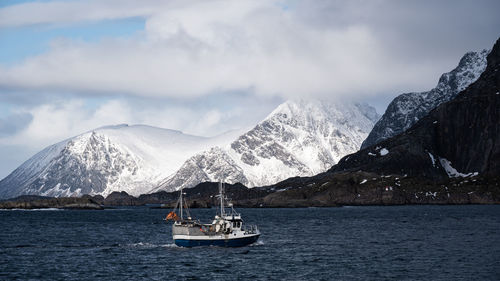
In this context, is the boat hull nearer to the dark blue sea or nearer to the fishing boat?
the fishing boat

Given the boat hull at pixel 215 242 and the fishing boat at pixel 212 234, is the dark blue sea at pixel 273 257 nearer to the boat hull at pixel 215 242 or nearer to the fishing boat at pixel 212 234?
the boat hull at pixel 215 242

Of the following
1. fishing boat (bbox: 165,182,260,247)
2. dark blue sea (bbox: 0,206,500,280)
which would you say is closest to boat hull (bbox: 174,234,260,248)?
fishing boat (bbox: 165,182,260,247)

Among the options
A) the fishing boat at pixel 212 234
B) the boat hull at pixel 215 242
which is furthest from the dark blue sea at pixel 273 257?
the fishing boat at pixel 212 234

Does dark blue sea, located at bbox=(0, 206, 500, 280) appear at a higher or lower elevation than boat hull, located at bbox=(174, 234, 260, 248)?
lower

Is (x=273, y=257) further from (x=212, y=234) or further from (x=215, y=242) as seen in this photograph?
(x=212, y=234)

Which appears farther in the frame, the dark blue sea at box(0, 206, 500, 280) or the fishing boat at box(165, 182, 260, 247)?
the fishing boat at box(165, 182, 260, 247)

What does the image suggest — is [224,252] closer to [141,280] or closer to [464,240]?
[141,280]

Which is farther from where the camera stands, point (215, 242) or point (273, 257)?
point (215, 242)

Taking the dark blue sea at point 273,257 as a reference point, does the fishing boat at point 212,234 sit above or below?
above

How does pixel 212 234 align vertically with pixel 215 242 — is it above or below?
above

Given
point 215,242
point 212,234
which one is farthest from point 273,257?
point 212,234

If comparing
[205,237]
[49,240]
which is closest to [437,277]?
[205,237]

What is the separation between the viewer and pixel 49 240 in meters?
164

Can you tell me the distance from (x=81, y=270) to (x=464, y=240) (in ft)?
255
